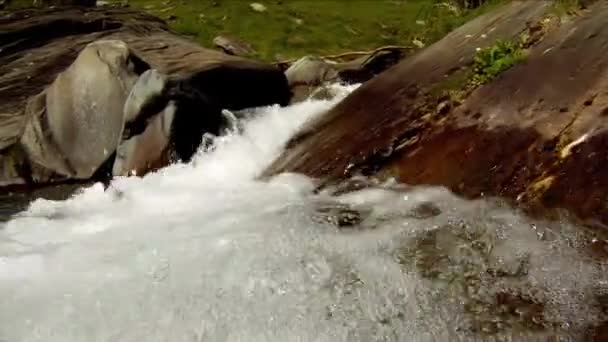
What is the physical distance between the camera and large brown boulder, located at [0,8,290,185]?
11297 millimetres

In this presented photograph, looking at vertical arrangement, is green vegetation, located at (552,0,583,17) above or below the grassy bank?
above

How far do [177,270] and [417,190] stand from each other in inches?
104

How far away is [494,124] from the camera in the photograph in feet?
25.0

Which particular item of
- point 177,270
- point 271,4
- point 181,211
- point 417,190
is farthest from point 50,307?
point 271,4

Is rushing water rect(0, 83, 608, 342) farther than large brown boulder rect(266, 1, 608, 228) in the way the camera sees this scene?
No

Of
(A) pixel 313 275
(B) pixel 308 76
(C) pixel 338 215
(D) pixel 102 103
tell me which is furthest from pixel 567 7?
(D) pixel 102 103

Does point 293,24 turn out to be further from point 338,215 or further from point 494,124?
point 338,215

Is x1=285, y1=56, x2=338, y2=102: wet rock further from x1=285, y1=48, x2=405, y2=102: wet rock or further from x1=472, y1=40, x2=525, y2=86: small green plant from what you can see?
x1=472, y1=40, x2=525, y2=86: small green plant

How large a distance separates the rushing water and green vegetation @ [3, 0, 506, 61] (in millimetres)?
9609

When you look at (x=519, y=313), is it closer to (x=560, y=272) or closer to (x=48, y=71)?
(x=560, y=272)

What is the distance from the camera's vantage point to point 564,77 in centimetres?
755

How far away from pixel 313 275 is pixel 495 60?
4093 mm

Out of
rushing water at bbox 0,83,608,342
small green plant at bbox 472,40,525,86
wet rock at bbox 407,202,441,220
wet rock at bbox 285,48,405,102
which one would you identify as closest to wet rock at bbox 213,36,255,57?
wet rock at bbox 285,48,405,102

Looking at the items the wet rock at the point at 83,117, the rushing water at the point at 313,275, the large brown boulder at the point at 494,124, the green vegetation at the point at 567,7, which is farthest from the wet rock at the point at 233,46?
the rushing water at the point at 313,275
